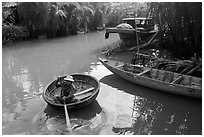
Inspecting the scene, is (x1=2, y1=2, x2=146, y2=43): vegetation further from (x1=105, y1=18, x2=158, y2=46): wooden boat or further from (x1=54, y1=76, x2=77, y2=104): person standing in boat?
(x1=54, y1=76, x2=77, y2=104): person standing in boat

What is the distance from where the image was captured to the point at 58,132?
506cm

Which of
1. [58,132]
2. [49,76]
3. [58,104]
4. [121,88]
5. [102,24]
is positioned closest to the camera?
[58,132]

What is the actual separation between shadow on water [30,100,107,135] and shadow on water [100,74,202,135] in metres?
0.51

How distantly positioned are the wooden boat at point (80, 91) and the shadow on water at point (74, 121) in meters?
0.28

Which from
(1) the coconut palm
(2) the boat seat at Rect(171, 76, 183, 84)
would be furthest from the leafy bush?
(2) the boat seat at Rect(171, 76, 183, 84)

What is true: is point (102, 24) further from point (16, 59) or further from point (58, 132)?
point (58, 132)

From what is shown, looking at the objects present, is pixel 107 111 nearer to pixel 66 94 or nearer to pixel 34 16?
pixel 66 94

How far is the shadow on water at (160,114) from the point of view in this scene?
17.0 feet

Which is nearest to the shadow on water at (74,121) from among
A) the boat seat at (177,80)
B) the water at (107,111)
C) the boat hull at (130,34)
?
the water at (107,111)

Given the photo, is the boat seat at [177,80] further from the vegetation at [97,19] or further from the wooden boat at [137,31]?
the wooden boat at [137,31]

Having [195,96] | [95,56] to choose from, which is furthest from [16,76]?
[195,96]

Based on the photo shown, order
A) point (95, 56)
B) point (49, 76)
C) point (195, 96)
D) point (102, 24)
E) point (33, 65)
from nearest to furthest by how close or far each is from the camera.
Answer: point (195, 96) < point (49, 76) < point (33, 65) < point (95, 56) < point (102, 24)

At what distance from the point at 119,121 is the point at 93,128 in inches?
25.1

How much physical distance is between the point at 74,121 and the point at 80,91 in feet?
4.11
